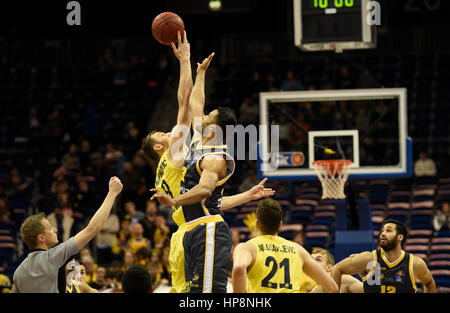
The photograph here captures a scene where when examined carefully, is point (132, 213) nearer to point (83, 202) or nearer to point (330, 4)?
point (83, 202)

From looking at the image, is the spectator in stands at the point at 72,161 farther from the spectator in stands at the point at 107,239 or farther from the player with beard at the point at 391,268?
the player with beard at the point at 391,268

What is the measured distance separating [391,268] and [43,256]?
2993 millimetres

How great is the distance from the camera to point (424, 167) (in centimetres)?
1420

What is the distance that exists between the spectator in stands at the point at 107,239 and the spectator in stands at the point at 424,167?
5.20 meters

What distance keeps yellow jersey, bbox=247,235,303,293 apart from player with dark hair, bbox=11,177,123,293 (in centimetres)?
109

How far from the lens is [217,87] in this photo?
58.9 feet

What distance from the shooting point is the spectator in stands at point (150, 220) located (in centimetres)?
1273

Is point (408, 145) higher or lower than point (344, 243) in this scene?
higher

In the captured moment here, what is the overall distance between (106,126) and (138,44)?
360 centimetres
